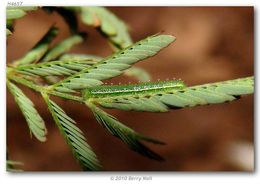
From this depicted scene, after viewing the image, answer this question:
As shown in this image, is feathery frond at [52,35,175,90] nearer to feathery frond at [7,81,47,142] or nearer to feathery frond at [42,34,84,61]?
feathery frond at [7,81,47,142]

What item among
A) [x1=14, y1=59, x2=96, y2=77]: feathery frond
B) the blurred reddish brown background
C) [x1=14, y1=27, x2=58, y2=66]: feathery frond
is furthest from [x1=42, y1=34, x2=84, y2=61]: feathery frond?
the blurred reddish brown background

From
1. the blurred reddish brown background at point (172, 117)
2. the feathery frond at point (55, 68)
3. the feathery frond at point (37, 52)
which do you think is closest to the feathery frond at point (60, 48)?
the feathery frond at point (37, 52)

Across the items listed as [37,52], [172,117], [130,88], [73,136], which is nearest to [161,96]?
[130,88]

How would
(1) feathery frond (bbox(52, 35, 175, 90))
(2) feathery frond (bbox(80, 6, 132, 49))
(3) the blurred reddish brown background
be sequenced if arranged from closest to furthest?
(1) feathery frond (bbox(52, 35, 175, 90)) < (2) feathery frond (bbox(80, 6, 132, 49)) < (3) the blurred reddish brown background

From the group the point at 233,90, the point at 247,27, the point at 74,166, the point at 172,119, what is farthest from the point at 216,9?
the point at 233,90

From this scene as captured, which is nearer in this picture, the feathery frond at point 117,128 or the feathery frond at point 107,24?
the feathery frond at point 117,128

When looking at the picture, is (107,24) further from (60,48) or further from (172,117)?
(172,117)

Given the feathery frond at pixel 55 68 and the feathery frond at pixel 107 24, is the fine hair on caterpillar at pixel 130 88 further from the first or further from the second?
the feathery frond at pixel 107 24
